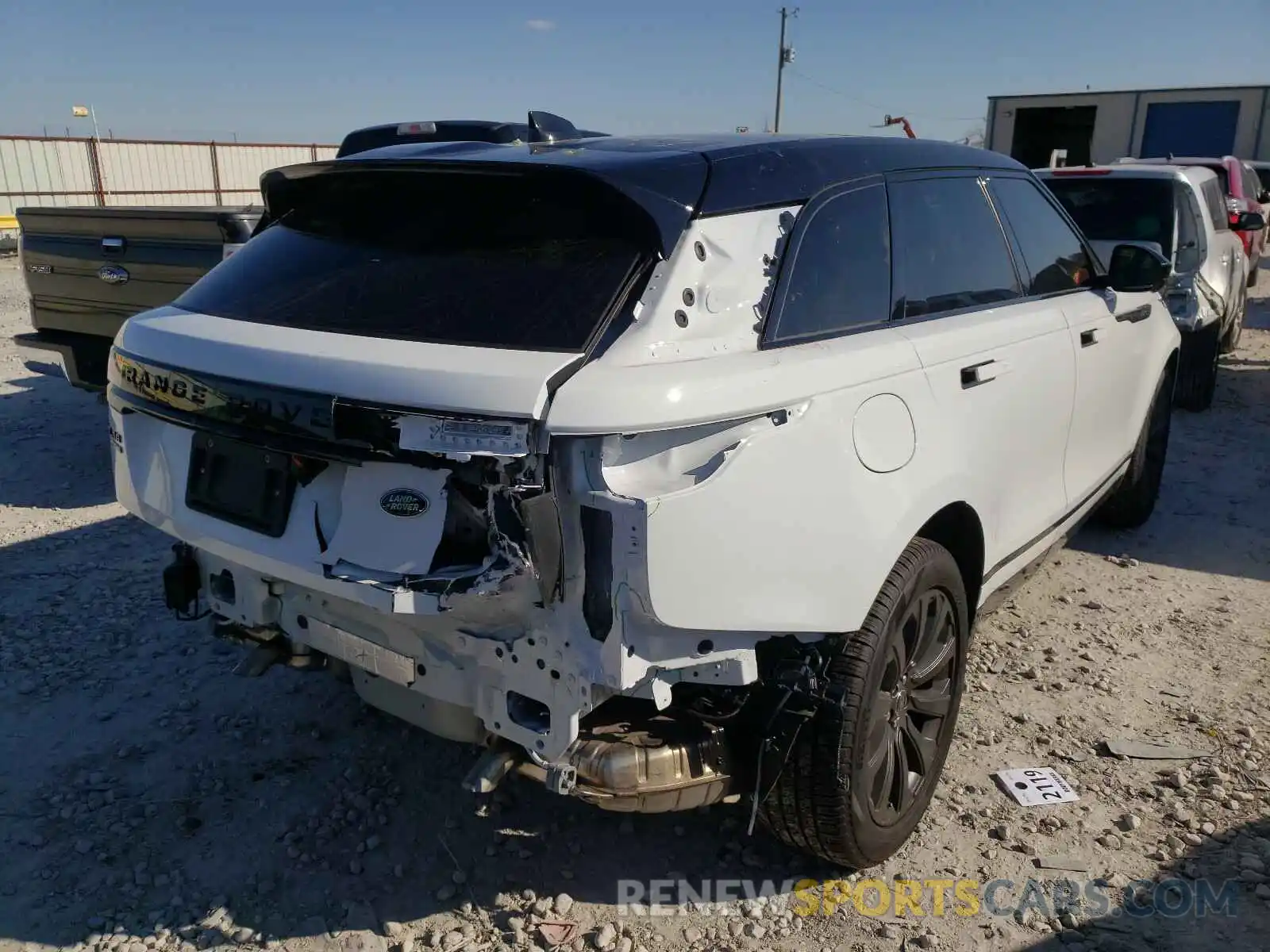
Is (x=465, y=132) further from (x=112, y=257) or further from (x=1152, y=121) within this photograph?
(x=1152, y=121)

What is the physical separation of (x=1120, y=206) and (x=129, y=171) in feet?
68.7

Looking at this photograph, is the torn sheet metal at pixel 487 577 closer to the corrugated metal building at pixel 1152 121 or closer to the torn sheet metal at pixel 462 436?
the torn sheet metal at pixel 462 436

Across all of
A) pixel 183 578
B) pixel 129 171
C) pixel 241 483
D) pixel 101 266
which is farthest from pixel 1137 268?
pixel 129 171

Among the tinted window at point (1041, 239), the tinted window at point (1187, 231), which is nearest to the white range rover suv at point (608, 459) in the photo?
the tinted window at point (1041, 239)

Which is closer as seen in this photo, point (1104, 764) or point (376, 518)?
point (376, 518)

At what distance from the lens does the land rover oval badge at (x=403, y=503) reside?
210 centimetres

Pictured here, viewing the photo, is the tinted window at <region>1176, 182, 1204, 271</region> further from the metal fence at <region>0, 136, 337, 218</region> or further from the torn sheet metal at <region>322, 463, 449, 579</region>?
the metal fence at <region>0, 136, 337, 218</region>

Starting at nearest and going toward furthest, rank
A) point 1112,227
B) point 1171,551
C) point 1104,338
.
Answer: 1. point 1104,338
2. point 1171,551
3. point 1112,227

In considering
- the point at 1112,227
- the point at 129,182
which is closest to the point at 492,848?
the point at 1112,227

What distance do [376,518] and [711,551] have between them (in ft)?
2.43

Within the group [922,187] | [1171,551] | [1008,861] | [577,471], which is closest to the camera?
[577,471]

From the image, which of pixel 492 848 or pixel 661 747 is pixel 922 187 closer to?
pixel 661 747

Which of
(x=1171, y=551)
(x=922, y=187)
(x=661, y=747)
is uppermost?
(x=922, y=187)

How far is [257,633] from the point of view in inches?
106
